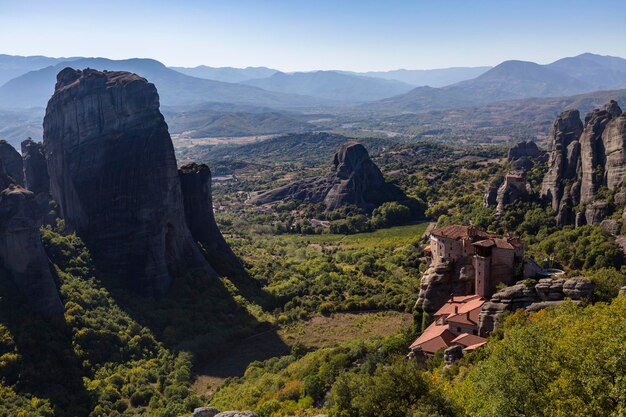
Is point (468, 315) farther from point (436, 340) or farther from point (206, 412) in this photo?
point (206, 412)

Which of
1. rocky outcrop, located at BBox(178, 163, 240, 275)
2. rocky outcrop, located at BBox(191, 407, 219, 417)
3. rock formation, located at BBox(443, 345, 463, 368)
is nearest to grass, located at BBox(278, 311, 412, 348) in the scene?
rocky outcrop, located at BBox(178, 163, 240, 275)

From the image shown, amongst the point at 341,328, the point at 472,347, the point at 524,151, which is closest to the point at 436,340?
the point at 472,347

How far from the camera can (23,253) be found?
4953cm

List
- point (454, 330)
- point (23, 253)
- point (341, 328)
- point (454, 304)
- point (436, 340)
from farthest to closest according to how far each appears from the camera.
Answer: point (341, 328), point (23, 253), point (454, 304), point (454, 330), point (436, 340)

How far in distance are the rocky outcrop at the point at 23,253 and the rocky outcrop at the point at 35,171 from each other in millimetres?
28165

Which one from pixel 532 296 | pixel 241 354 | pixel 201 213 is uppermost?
pixel 532 296

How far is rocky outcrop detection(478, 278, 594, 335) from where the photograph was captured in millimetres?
35469

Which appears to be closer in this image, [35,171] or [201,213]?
[201,213]

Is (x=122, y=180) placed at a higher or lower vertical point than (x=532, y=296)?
higher

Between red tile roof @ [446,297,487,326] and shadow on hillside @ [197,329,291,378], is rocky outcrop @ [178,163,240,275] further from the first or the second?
red tile roof @ [446,297,487,326]

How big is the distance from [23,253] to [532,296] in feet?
136

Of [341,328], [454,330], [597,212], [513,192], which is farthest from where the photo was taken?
[513,192]

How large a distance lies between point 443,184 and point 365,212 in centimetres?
2340

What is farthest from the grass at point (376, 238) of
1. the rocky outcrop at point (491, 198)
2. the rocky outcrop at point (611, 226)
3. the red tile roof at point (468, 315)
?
the red tile roof at point (468, 315)
